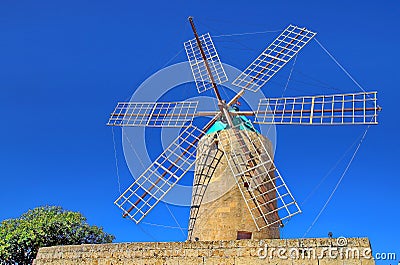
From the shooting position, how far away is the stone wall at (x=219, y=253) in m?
7.12

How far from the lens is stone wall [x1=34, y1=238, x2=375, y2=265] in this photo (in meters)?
7.12

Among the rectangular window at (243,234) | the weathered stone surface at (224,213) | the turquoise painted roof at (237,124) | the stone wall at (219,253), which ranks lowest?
the stone wall at (219,253)

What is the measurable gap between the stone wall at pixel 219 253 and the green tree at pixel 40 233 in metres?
5.70

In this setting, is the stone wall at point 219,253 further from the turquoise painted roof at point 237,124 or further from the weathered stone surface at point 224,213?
the turquoise painted roof at point 237,124

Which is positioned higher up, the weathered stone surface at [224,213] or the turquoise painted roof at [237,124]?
the turquoise painted roof at [237,124]

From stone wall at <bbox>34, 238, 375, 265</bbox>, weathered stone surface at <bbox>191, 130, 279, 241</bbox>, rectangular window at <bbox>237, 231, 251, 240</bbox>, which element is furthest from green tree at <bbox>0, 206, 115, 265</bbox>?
rectangular window at <bbox>237, 231, 251, 240</bbox>

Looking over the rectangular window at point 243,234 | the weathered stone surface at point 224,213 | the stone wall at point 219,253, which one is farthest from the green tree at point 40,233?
the rectangular window at point 243,234

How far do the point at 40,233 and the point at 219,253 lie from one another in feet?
30.6

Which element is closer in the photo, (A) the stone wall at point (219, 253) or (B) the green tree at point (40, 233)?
(A) the stone wall at point (219, 253)

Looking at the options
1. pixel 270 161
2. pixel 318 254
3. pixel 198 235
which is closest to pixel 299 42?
pixel 270 161

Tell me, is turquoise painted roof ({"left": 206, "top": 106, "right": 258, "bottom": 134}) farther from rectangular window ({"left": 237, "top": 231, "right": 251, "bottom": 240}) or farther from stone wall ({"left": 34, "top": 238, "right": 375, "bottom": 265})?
stone wall ({"left": 34, "top": 238, "right": 375, "bottom": 265})

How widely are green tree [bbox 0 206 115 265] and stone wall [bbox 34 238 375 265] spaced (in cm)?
570

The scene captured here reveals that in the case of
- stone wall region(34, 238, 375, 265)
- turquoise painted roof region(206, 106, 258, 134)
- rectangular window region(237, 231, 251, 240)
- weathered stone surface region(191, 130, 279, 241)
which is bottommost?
stone wall region(34, 238, 375, 265)

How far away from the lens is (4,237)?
1477 centimetres
